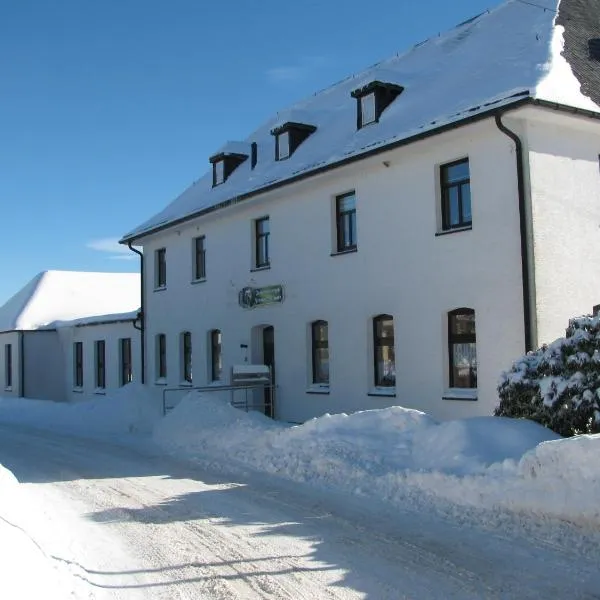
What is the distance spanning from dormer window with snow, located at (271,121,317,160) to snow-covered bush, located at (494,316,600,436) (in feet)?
36.0

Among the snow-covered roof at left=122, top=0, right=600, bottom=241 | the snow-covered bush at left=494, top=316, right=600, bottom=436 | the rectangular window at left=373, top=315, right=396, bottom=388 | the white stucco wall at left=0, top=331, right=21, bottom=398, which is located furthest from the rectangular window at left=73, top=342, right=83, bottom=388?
the snow-covered bush at left=494, top=316, right=600, bottom=436

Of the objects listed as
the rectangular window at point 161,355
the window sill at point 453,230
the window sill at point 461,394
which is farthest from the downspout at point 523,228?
the rectangular window at point 161,355

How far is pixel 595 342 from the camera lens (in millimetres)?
9195

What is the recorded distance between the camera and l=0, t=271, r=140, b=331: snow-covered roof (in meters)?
33.6

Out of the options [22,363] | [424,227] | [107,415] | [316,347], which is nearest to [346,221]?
[424,227]

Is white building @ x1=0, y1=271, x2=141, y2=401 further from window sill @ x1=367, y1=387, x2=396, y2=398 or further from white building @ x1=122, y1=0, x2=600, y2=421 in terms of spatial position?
window sill @ x1=367, y1=387, x2=396, y2=398

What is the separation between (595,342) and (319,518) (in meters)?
4.22

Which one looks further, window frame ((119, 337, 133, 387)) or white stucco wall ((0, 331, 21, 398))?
white stucco wall ((0, 331, 21, 398))

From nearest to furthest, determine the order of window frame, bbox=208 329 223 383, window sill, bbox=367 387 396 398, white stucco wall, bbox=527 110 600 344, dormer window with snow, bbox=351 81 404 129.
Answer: white stucco wall, bbox=527 110 600 344, window sill, bbox=367 387 396 398, dormer window with snow, bbox=351 81 404 129, window frame, bbox=208 329 223 383

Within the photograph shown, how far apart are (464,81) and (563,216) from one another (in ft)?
11.9

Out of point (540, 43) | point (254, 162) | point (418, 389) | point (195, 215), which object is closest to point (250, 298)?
point (195, 215)

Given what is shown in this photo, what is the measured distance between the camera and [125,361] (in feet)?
90.1

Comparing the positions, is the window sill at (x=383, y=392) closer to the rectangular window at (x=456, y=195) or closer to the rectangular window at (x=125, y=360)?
the rectangular window at (x=456, y=195)

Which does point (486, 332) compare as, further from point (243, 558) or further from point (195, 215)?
point (195, 215)
